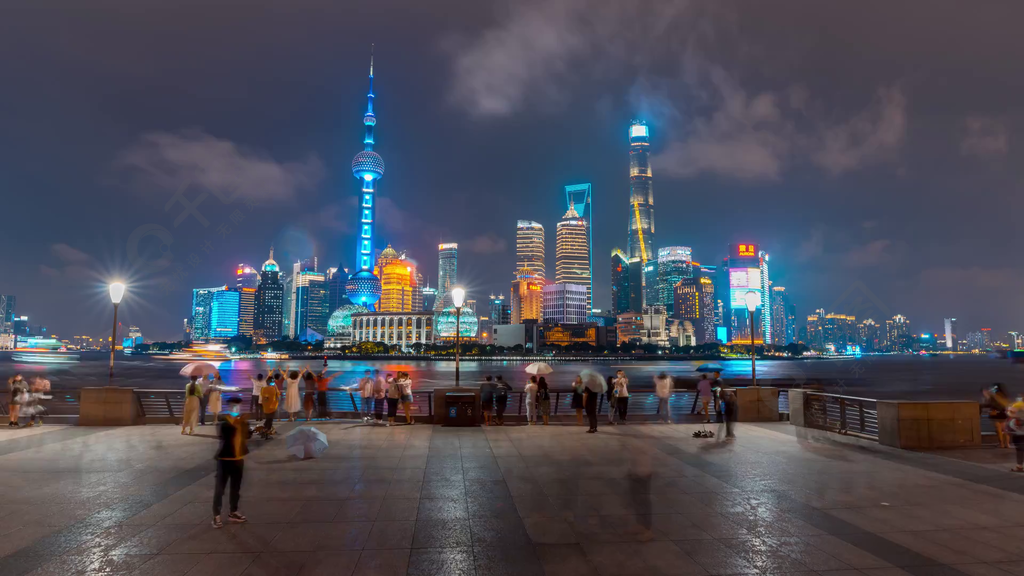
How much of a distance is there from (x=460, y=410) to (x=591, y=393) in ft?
14.6

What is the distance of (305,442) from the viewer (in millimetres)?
12477

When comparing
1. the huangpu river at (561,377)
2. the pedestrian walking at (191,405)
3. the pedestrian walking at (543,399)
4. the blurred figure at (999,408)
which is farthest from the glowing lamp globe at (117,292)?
the huangpu river at (561,377)

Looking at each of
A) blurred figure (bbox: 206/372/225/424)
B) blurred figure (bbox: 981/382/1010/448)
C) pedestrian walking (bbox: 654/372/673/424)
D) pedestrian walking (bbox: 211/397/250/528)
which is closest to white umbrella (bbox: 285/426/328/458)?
pedestrian walking (bbox: 211/397/250/528)

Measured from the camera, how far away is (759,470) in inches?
463

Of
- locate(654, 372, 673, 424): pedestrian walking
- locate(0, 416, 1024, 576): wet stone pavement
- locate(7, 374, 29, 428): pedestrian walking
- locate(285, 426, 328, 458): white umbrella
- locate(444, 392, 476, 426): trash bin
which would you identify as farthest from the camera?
locate(654, 372, 673, 424): pedestrian walking

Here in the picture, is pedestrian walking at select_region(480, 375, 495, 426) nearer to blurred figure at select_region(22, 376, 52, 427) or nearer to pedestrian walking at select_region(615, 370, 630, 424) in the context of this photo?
pedestrian walking at select_region(615, 370, 630, 424)

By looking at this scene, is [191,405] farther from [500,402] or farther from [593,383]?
[593,383]

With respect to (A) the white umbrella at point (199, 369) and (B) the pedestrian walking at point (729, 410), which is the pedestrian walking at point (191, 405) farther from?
(B) the pedestrian walking at point (729, 410)

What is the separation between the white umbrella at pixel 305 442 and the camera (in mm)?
12398

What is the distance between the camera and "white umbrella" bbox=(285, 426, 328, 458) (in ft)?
40.7

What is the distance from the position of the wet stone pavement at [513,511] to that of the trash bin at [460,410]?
3.78 m

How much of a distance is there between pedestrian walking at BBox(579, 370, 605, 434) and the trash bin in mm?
3817

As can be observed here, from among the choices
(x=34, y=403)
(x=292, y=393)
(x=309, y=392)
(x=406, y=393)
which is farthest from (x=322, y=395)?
(x=34, y=403)

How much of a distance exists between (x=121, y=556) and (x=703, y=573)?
723cm
